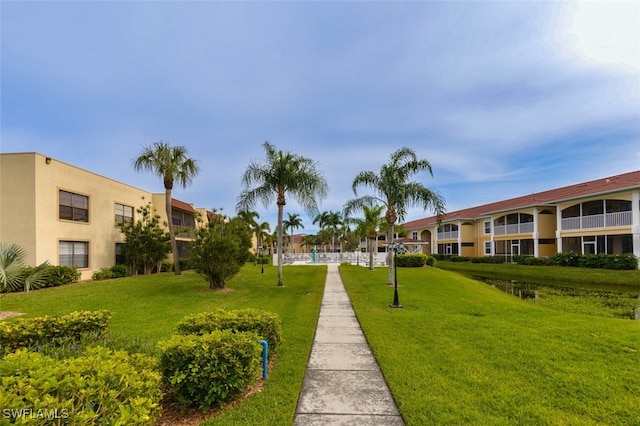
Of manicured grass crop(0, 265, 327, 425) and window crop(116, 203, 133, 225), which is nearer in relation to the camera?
manicured grass crop(0, 265, 327, 425)

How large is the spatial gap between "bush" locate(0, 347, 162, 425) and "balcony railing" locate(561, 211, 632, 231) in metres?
30.7

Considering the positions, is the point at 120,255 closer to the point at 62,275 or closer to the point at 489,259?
the point at 62,275

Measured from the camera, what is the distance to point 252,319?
5684 mm

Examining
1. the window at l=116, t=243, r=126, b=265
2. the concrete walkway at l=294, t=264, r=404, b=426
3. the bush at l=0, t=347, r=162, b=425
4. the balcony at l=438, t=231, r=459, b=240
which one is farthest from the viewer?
the balcony at l=438, t=231, r=459, b=240

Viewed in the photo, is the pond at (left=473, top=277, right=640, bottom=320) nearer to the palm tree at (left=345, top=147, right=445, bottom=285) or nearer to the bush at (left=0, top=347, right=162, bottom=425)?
the palm tree at (left=345, top=147, right=445, bottom=285)

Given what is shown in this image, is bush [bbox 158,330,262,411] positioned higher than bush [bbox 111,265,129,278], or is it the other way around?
bush [bbox 158,330,262,411]

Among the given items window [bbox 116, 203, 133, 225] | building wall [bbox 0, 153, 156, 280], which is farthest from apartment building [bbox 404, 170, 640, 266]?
window [bbox 116, 203, 133, 225]

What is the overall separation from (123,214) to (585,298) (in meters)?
28.4

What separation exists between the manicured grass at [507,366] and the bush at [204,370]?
2.16 meters

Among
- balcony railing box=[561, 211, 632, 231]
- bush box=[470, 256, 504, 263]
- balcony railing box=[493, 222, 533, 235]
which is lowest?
bush box=[470, 256, 504, 263]

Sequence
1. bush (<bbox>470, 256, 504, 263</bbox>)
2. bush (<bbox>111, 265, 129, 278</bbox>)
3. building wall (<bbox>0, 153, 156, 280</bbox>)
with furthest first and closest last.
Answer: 1. bush (<bbox>470, 256, 504, 263</bbox>)
2. bush (<bbox>111, 265, 129, 278</bbox>)
3. building wall (<bbox>0, 153, 156, 280</bbox>)

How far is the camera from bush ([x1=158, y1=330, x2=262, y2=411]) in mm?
3945

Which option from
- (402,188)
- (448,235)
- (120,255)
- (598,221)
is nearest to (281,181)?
(402,188)

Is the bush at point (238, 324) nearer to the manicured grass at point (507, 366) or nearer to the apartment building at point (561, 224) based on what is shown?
the manicured grass at point (507, 366)
